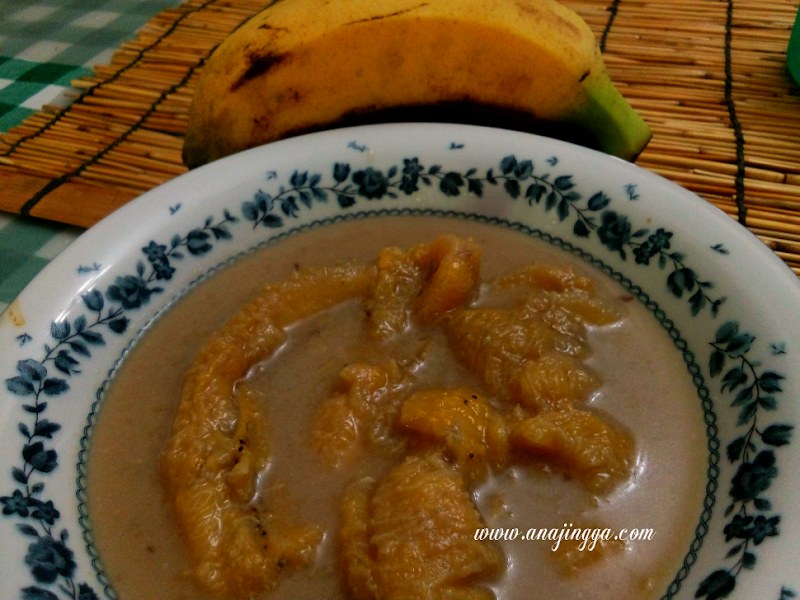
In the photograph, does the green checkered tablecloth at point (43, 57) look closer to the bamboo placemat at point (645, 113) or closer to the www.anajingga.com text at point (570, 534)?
the bamboo placemat at point (645, 113)

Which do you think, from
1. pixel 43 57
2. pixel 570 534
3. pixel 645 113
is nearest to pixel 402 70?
pixel 645 113

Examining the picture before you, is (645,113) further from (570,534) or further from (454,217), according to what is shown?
(570,534)

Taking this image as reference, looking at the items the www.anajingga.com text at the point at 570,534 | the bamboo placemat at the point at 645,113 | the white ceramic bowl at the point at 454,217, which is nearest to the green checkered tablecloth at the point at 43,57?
the bamboo placemat at the point at 645,113

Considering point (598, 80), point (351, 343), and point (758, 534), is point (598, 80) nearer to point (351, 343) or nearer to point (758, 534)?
point (351, 343)

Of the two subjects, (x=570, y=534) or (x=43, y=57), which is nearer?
(x=570, y=534)

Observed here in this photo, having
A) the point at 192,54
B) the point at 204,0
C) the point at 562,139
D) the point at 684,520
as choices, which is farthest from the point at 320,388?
the point at 204,0
